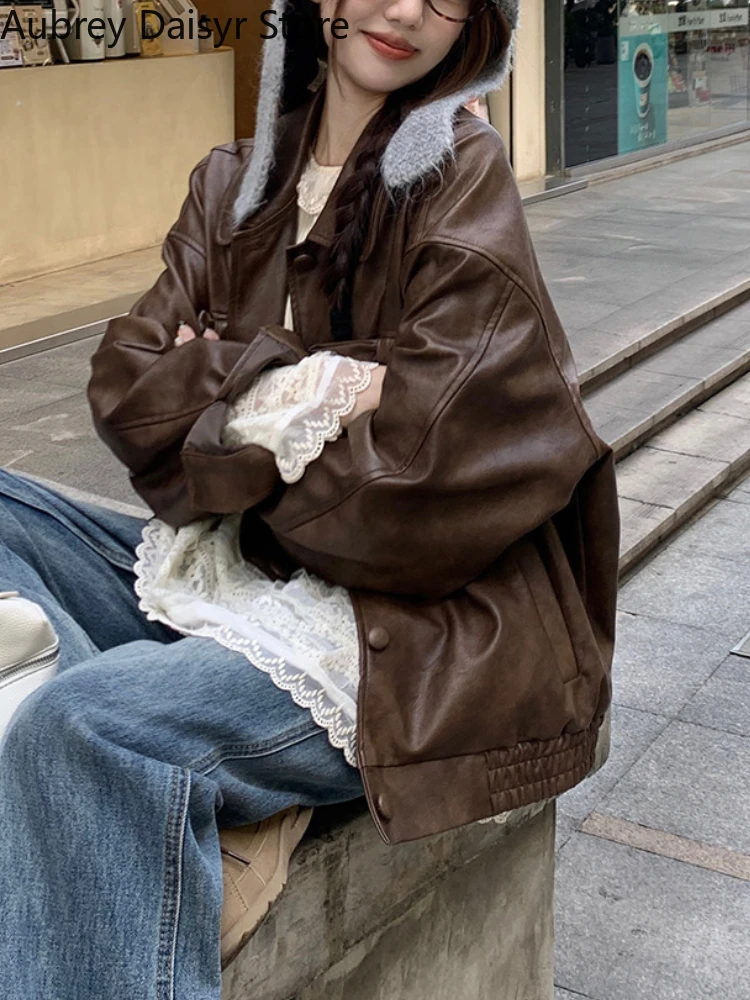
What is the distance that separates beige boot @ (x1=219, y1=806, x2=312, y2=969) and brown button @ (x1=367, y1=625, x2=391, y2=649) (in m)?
0.24

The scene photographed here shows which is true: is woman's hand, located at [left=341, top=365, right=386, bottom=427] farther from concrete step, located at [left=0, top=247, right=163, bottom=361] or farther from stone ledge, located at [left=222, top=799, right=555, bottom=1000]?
concrete step, located at [left=0, top=247, right=163, bottom=361]

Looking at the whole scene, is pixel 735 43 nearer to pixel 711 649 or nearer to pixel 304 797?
pixel 711 649

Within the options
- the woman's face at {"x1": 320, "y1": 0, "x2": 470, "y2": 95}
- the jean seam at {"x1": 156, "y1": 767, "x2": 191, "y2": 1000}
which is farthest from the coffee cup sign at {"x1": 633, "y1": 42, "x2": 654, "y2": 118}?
the jean seam at {"x1": 156, "y1": 767, "x2": 191, "y2": 1000}

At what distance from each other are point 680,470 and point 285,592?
340 cm

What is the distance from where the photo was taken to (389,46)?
6.13 ft

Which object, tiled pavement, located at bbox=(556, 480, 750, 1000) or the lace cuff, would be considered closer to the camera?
the lace cuff

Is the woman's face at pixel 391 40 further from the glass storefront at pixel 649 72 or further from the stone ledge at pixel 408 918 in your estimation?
the glass storefront at pixel 649 72

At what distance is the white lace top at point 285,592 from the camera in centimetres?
170

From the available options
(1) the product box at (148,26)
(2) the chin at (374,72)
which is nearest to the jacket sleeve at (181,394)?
(2) the chin at (374,72)

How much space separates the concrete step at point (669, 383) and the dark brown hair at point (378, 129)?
297 cm

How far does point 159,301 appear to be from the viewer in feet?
6.73

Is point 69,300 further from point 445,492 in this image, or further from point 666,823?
point 445,492

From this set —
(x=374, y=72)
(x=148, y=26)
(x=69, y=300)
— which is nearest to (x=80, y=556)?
(x=374, y=72)

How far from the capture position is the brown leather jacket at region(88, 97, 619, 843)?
1668mm
